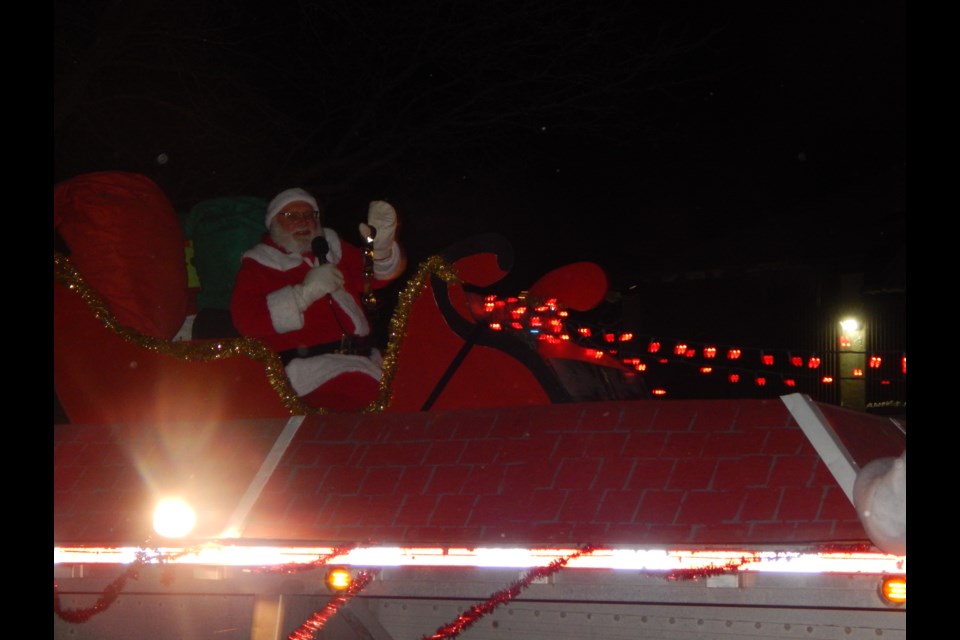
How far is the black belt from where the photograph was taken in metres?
4.96

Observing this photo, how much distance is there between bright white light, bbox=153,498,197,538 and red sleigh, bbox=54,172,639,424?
3.53ft

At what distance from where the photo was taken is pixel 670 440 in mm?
3137

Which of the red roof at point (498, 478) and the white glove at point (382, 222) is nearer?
the red roof at point (498, 478)

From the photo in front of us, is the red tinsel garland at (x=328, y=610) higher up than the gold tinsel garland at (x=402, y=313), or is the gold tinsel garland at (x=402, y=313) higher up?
the gold tinsel garland at (x=402, y=313)

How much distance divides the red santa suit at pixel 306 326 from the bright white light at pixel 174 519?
1402 millimetres

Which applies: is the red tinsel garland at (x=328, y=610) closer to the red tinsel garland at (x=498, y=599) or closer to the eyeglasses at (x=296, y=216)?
the red tinsel garland at (x=498, y=599)

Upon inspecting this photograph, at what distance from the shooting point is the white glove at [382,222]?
5270 mm

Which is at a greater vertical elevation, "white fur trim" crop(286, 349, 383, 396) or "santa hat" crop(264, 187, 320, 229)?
"santa hat" crop(264, 187, 320, 229)

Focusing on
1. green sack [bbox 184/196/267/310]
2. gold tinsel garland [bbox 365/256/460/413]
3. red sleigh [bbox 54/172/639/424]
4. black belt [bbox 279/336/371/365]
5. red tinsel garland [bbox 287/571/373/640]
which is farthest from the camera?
green sack [bbox 184/196/267/310]

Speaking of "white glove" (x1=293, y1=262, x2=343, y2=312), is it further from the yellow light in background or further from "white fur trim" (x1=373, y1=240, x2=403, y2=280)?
the yellow light in background

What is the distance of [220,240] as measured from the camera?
5.36 metres

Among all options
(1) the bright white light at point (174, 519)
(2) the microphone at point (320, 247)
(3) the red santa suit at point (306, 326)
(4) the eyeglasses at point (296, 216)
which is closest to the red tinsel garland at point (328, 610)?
(1) the bright white light at point (174, 519)

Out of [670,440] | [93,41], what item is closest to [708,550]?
[670,440]

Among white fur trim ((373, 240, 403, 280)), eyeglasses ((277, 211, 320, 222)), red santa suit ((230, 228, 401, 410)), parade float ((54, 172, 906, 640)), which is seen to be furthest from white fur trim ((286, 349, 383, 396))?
eyeglasses ((277, 211, 320, 222))
